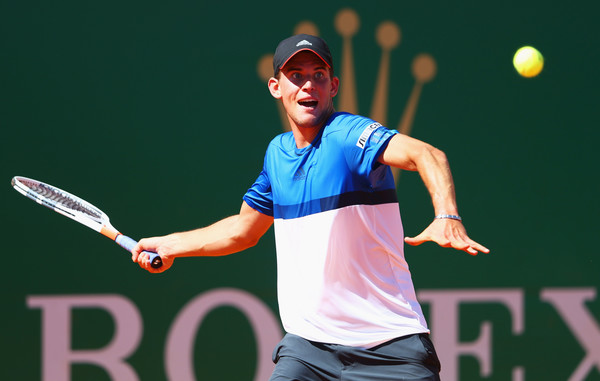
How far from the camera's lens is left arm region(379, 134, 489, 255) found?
2.03 m

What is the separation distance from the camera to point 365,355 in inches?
97.4

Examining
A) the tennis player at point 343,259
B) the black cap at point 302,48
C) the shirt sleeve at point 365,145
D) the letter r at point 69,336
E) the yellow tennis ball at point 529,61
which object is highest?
the yellow tennis ball at point 529,61

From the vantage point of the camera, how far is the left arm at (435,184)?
2027 millimetres

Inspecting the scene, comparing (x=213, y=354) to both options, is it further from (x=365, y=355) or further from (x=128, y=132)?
(x=365, y=355)

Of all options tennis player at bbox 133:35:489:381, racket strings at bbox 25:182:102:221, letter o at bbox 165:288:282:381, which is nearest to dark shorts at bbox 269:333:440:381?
tennis player at bbox 133:35:489:381

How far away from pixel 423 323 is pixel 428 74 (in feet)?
7.04

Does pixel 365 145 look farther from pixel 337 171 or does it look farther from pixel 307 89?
pixel 307 89

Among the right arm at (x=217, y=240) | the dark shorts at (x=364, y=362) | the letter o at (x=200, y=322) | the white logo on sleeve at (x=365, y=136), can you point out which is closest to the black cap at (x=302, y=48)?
the white logo on sleeve at (x=365, y=136)

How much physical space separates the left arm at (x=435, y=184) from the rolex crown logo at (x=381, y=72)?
1.97 m

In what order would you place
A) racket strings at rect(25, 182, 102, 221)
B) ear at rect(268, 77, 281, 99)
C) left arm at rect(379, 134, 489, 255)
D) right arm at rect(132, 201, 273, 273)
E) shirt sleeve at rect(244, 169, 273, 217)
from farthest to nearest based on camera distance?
racket strings at rect(25, 182, 102, 221) < right arm at rect(132, 201, 273, 273) < shirt sleeve at rect(244, 169, 273, 217) < ear at rect(268, 77, 281, 99) < left arm at rect(379, 134, 489, 255)

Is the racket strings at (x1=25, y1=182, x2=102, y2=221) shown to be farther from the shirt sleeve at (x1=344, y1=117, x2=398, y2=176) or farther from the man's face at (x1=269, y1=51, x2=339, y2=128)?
the shirt sleeve at (x1=344, y1=117, x2=398, y2=176)

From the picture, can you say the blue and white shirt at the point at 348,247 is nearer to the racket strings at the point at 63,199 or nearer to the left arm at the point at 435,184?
the left arm at the point at 435,184

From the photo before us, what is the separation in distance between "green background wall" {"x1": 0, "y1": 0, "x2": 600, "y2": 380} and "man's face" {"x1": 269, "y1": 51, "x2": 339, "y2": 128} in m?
1.58

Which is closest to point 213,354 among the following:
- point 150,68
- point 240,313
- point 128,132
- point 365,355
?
point 240,313
